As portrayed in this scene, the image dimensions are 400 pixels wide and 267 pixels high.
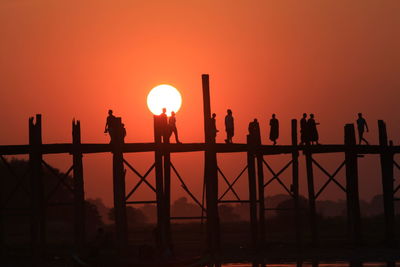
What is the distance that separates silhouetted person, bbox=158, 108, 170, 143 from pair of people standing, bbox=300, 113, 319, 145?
18.8 feet

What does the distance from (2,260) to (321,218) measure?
31.0 meters

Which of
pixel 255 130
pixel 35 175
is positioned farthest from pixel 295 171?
pixel 35 175

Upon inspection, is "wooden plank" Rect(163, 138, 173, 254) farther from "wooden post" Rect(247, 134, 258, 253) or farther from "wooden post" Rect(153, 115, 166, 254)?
"wooden post" Rect(247, 134, 258, 253)

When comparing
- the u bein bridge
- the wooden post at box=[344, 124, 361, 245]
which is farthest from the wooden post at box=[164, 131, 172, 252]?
the wooden post at box=[344, 124, 361, 245]

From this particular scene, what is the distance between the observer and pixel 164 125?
2648cm

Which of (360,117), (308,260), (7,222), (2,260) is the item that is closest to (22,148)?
(2,260)

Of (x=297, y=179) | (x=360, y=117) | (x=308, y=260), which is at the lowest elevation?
(x=308, y=260)

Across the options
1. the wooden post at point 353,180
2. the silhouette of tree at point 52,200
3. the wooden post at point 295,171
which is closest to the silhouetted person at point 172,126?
the wooden post at point 295,171

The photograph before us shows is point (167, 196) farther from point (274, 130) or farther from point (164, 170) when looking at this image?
point (274, 130)

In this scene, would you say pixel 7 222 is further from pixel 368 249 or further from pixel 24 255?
pixel 368 249

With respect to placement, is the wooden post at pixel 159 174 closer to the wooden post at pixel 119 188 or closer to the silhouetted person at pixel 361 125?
the wooden post at pixel 119 188

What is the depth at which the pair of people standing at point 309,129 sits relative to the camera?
30.4 metres

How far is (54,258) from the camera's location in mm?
29906

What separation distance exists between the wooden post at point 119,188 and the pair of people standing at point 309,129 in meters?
7.24
